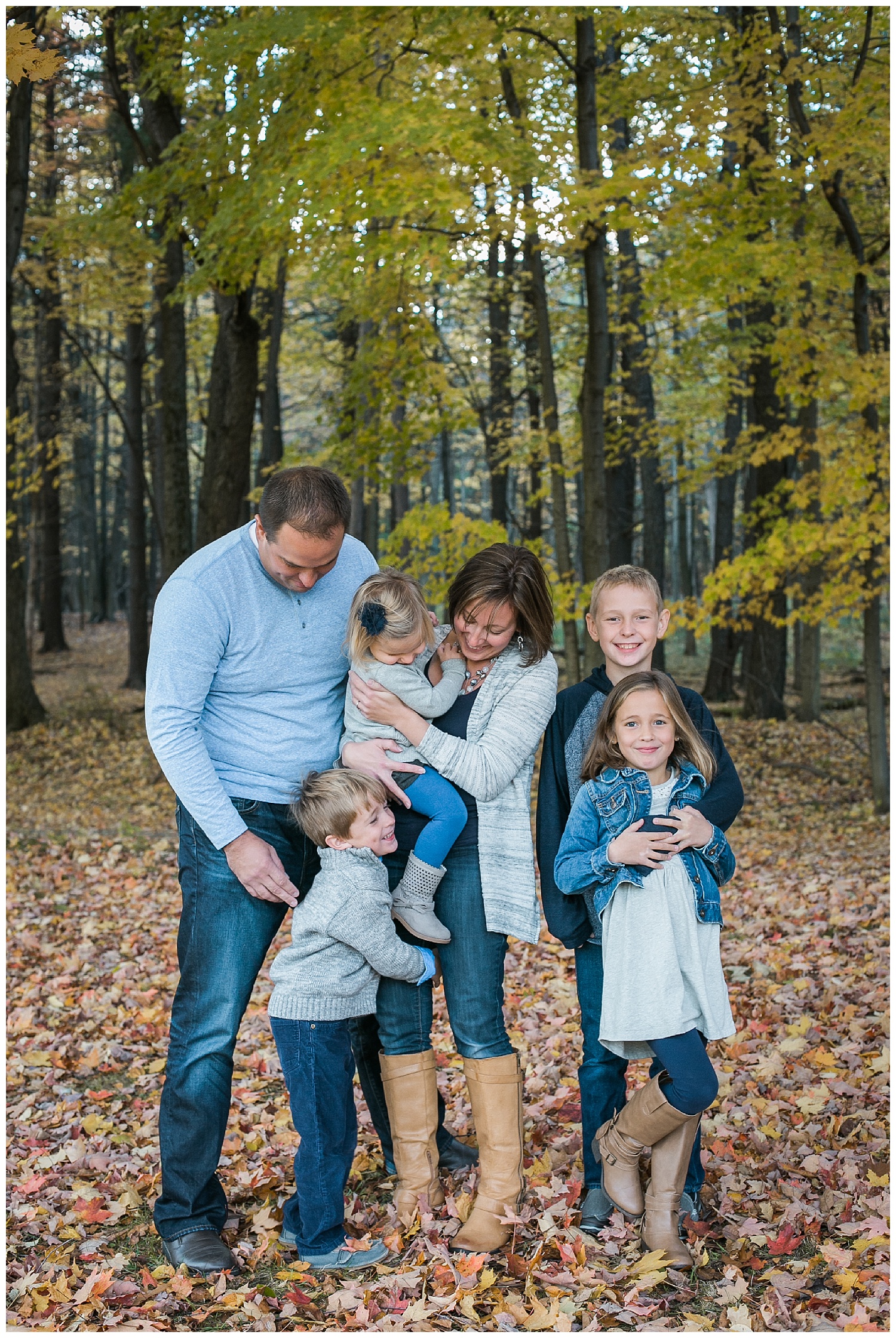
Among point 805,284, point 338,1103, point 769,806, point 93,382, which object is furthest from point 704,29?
point 93,382

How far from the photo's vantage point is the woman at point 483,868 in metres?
2.94

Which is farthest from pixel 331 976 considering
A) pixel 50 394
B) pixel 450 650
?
pixel 50 394

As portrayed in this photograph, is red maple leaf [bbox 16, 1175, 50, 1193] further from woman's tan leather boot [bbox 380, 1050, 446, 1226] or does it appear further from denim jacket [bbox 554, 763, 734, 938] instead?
denim jacket [bbox 554, 763, 734, 938]

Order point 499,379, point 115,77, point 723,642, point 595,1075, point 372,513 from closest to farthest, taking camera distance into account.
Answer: point 595,1075, point 115,77, point 372,513, point 723,642, point 499,379

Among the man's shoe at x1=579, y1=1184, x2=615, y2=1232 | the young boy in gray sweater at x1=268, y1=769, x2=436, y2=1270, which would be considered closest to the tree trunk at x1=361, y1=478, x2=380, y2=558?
the young boy in gray sweater at x1=268, y1=769, x2=436, y2=1270

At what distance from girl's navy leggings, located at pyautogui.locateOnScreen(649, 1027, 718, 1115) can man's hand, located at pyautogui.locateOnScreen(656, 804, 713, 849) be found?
0.51m

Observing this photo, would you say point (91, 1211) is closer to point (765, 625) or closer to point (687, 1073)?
point (687, 1073)

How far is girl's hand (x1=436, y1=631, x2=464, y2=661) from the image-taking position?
10.3 feet

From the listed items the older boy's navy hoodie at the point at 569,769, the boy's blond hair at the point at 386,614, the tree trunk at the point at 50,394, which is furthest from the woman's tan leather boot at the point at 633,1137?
the tree trunk at the point at 50,394

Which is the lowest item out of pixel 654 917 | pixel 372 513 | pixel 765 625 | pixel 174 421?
pixel 654 917

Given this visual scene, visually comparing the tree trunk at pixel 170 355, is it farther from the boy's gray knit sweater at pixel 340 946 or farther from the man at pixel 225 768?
the boy's gray knit sweater at pixel 340 946

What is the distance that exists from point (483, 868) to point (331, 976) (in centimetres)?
52

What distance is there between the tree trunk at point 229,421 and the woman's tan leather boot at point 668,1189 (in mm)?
7463

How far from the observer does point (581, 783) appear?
3131 mm
